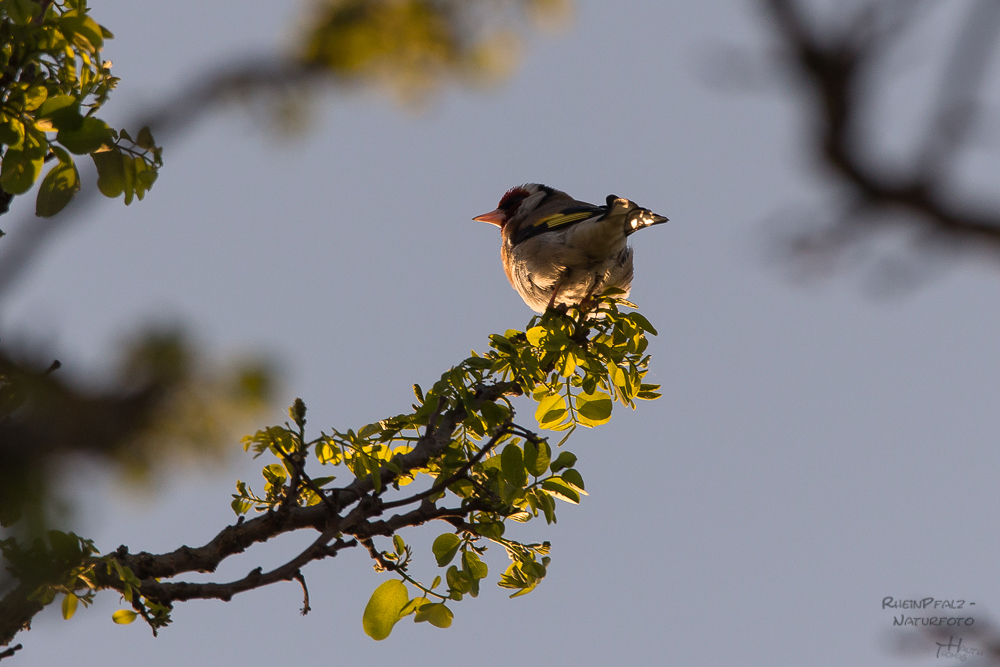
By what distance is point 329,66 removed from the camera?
16.9 feet

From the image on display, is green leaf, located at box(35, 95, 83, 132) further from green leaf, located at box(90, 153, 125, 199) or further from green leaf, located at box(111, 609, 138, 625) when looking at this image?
green leaf, located at box(111, 609, 138, 625)

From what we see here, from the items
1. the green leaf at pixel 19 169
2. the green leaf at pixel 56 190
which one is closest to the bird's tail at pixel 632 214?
the green leaf at pixel 56 190

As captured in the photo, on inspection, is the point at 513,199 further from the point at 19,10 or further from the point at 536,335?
the point at 19,10

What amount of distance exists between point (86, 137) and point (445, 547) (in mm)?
2047

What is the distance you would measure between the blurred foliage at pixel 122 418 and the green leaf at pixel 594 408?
238 centimetres

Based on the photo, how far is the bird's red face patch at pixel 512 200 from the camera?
8.27 metres

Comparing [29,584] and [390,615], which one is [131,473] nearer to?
[29,584]

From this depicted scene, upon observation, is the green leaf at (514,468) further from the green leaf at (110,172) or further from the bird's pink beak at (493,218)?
the bird's pink beak at (493,218)

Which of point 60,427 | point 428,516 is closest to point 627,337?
point 428,516

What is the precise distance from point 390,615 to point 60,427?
7.06 feet

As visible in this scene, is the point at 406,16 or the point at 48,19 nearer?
the point at 48,19

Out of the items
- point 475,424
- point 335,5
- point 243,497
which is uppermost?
point 335,5

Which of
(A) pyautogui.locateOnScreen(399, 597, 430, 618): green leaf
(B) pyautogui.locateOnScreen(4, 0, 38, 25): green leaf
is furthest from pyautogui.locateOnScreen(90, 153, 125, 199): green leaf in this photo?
(A) pyautogui.locateOnScreen(399, 597, 430, 618): green leaf

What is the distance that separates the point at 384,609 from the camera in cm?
321
